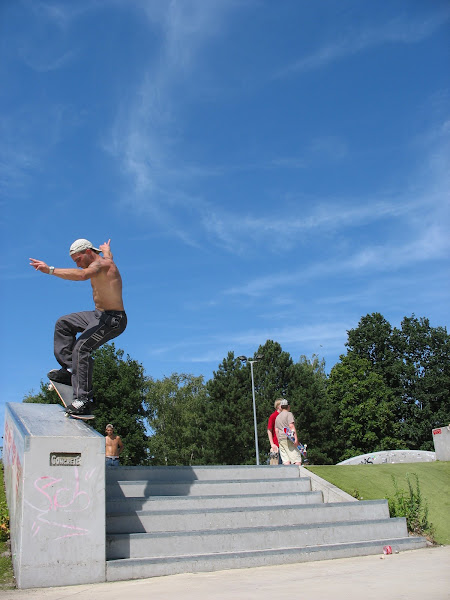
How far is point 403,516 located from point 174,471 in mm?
3244

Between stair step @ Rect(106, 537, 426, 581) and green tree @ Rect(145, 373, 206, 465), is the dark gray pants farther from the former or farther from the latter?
green tree @ Rect(145, 373, 206, 465)

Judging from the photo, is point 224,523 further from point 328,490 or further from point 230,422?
point 230,422

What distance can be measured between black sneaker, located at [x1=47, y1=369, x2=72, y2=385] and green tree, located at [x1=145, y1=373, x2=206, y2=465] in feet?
172

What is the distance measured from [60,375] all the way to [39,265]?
157 centimetres

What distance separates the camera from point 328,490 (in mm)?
7531

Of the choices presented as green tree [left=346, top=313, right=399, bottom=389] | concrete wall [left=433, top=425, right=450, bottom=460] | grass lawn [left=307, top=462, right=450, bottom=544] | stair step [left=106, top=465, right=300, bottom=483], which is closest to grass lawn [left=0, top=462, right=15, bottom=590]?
stair step [left=106, top=465, right=300, bottom=483]

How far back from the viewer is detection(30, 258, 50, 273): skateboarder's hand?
20.4ft

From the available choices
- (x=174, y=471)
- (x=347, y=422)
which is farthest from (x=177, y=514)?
(x=347, y=422)

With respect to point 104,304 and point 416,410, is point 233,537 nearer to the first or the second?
point 104,304

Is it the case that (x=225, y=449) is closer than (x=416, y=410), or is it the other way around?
(x=225, y=449)

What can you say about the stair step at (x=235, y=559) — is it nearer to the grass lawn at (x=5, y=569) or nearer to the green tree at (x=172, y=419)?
the grass lawn at (x=5, y=569)

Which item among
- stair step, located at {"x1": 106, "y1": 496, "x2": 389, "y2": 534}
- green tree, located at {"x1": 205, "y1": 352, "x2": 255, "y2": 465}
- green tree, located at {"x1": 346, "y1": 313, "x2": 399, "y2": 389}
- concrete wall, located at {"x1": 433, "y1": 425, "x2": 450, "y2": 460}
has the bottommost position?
stair step, located at {"x1": 106, "y1": 496, "x2": 389, "y2": 534}

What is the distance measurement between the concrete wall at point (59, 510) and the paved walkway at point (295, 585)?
0.19 m

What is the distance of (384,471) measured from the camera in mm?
9000
